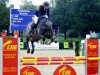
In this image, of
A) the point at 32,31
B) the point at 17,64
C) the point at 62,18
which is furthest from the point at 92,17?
the point at 17,64

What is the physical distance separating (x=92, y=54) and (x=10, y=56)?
95.0 inches

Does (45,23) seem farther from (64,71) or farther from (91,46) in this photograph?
(64,71)

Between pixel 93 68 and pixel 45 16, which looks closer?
pixel 93 68

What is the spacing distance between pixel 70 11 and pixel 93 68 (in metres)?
52.6

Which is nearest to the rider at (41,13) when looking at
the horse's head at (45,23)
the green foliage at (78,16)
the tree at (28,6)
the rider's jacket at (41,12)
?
the rider's jacket at (41,12)

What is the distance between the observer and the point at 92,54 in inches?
407

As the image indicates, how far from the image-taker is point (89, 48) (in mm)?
10211

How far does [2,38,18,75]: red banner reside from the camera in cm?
874

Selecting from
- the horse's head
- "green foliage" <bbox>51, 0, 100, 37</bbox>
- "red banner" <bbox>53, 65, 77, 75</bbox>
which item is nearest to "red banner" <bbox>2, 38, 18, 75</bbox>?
"red banner" <bbox>53, 65, 77, 75</bbox>

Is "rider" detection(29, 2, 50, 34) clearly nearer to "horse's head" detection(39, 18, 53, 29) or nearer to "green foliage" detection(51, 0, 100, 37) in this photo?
"horse's head" detection(39, 18, 53, 29)

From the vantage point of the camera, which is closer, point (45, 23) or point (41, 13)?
point (41, 13)

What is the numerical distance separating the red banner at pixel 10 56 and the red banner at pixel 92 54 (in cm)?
215

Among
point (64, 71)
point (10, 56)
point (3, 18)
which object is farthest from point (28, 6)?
point (10, 56)

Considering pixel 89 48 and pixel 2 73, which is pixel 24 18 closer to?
pixel 89 48
